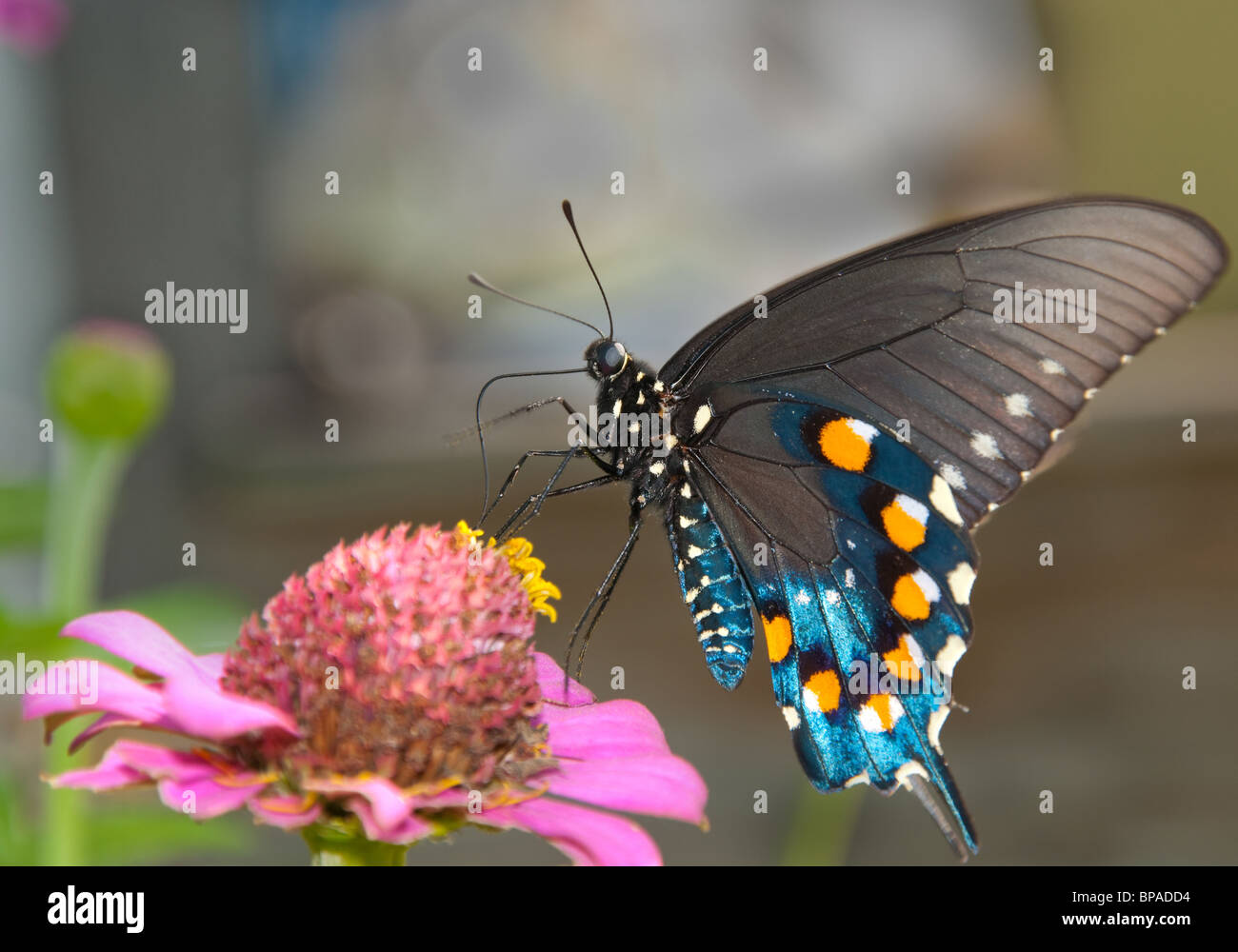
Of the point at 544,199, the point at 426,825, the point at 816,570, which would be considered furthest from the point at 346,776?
the point at 544,199

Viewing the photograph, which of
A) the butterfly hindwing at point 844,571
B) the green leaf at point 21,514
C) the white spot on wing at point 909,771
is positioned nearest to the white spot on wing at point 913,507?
the butterfly hindwing at point 844,571

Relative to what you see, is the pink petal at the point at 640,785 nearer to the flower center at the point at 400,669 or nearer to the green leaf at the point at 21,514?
the flower center at the point at 400,669

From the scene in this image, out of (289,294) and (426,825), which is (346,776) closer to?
(426,825)

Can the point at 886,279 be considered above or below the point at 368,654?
above

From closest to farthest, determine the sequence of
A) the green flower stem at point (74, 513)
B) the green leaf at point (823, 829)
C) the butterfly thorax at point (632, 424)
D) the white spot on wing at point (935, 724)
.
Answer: the white spot on wing at point (935, 724) < the butterfly thorax at point (632, 424) < the green flower stem at point (74, 513) < the green leaf at point (823, 829)

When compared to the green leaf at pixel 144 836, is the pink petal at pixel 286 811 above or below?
above

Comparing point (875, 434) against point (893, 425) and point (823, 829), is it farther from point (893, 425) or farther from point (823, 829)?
point (823, 829)
